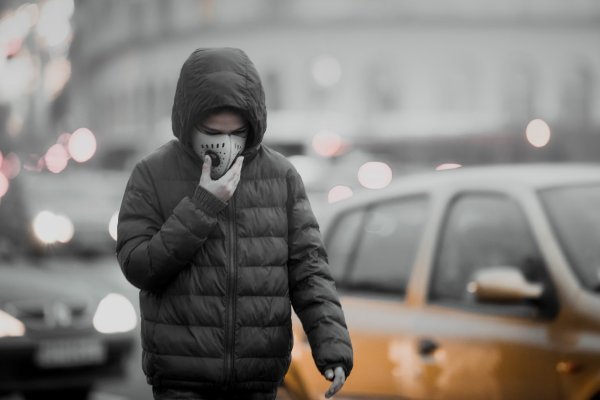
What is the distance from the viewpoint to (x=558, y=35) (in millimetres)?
67562

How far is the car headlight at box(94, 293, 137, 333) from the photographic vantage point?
884 cm

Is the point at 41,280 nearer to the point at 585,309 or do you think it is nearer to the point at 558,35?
the point at 585,309

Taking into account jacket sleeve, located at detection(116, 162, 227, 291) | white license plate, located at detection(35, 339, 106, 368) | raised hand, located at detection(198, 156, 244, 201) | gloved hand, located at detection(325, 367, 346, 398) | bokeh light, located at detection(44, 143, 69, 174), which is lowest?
bokeh light, located at detection(44, 143, 69, 174)

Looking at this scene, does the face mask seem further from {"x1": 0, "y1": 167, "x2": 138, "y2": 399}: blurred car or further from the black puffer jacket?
{"x1": 0, "y1": 167, "x2": 138, "y2": 399}: blurred car

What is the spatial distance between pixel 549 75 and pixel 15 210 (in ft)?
158

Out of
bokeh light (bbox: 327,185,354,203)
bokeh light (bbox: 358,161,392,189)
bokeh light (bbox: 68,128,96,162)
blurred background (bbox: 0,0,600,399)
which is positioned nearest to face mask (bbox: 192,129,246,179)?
bokeh light (bbox: 327,185,354,203)

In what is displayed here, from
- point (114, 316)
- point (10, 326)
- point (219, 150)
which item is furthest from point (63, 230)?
point (219, 150)

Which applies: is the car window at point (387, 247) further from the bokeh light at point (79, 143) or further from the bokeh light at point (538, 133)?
the bokeh light at point (79, 143)

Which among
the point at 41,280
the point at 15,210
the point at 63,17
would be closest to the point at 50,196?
the point at 15,210

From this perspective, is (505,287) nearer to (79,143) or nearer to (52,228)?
(52,228)

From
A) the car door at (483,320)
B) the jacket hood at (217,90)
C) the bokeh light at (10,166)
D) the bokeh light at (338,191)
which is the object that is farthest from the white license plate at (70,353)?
the bokeh light at (10,166)

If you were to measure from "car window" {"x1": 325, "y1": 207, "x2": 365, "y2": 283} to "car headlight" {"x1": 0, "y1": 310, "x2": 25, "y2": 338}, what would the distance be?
2.88 m

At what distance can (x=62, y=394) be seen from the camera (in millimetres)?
8695

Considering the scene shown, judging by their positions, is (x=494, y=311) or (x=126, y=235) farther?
(x=494, y=311)
